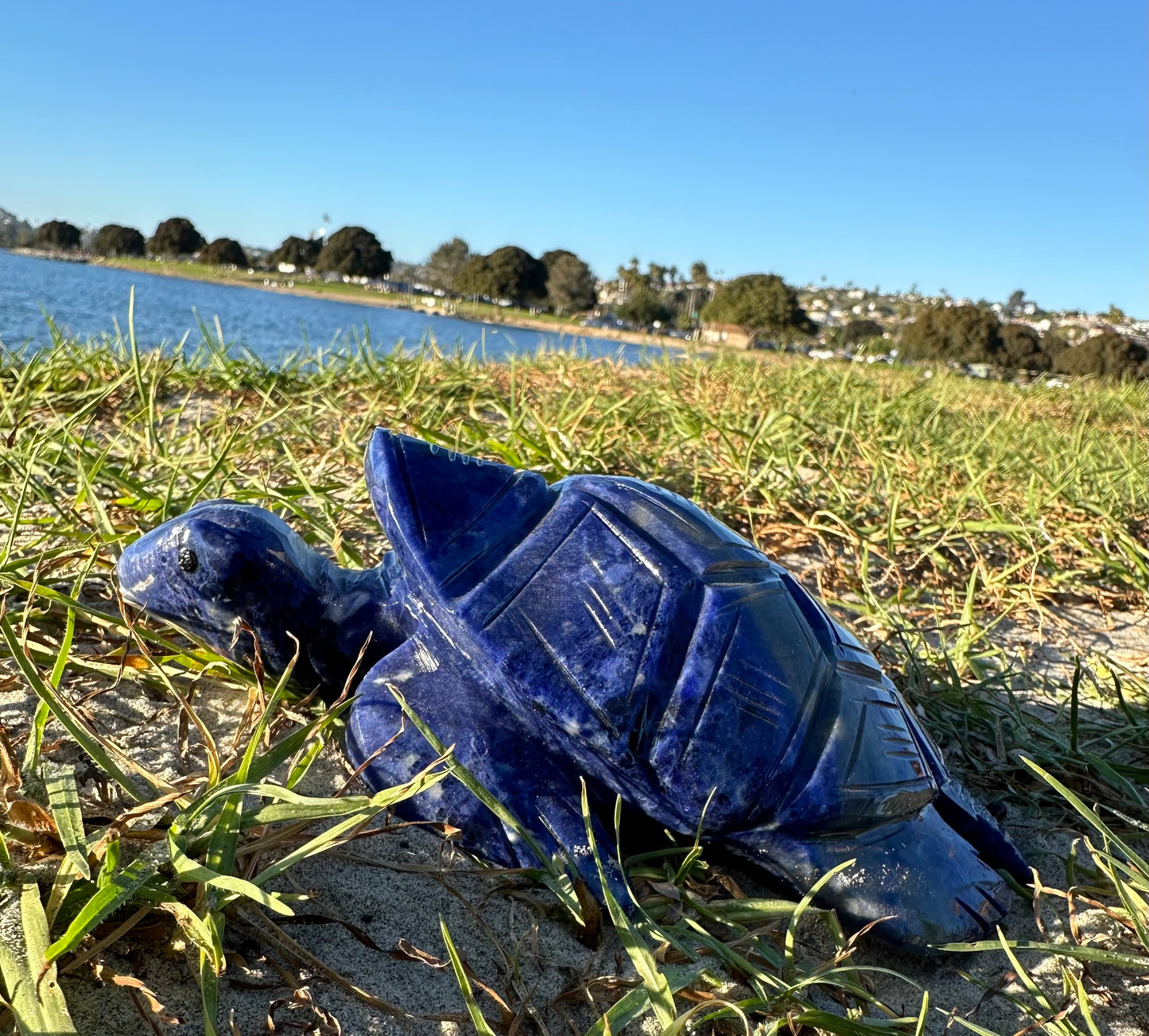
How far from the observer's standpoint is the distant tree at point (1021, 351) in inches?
1172

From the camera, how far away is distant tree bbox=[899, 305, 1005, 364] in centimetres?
2722

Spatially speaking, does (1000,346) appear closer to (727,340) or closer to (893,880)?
(727,340)

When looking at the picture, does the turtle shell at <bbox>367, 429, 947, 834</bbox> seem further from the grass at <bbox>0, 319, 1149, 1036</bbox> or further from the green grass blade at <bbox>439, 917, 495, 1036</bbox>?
the green grass blade at <bbox>439, 917, 495, 1036</bbox>

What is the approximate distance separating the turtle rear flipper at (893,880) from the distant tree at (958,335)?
89.7 feet

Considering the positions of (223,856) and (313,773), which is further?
(313,773)

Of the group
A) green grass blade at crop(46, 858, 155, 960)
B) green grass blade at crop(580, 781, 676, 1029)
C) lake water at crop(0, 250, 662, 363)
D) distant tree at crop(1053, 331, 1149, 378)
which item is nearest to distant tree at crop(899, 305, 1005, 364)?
distant tree at crop(1053, 331, 1149, 378)

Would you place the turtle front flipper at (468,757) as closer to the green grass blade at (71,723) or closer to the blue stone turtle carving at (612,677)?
the blue stone turtle carving at (612,677)

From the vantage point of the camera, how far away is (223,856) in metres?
1.00

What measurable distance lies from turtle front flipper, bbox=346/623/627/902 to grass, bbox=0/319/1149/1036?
0.19 ft

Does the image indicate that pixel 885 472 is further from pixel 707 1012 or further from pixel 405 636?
pixel 707 1012

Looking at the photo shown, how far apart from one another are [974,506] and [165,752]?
2.81 meters

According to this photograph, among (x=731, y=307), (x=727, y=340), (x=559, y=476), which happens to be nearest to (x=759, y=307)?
(x=731, y=307)

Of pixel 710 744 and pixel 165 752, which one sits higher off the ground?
pixel 710 744

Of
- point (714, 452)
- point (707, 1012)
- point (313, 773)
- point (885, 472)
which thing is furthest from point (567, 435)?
point (707, 1012)
